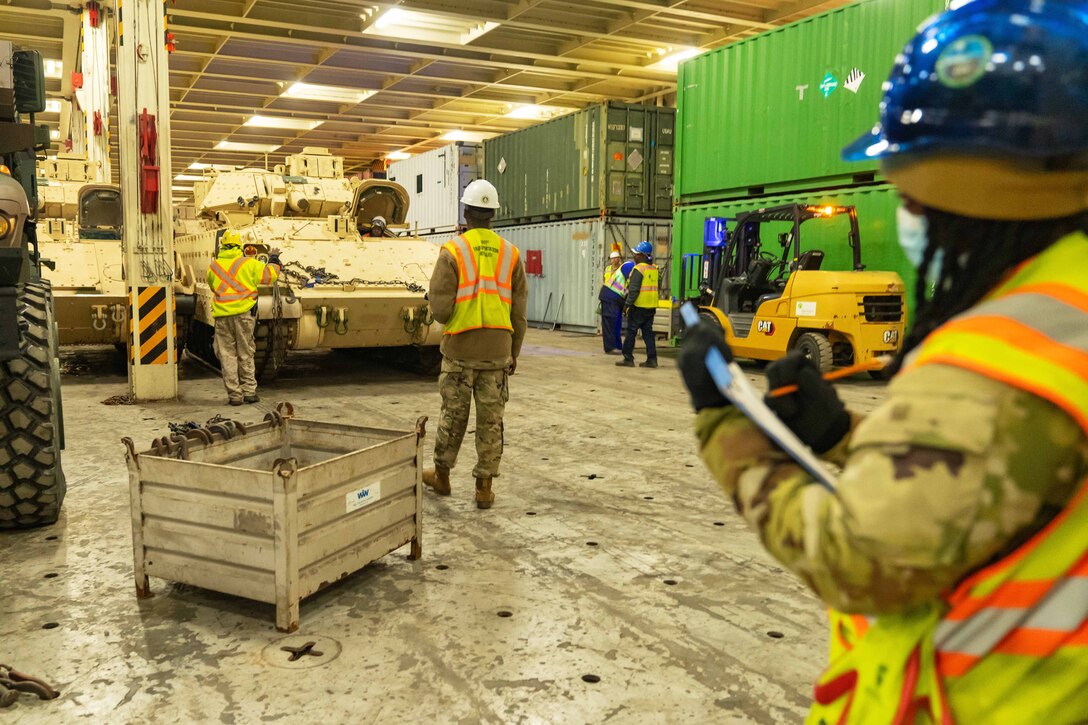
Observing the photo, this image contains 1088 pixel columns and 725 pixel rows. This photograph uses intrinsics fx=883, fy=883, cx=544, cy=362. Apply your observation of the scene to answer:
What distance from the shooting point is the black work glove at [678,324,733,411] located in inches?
42.5

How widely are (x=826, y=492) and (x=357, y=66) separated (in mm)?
18475

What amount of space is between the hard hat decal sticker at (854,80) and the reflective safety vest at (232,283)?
7.51 meters

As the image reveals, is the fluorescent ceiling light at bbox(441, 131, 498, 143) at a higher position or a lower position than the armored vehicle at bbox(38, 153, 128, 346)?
higher

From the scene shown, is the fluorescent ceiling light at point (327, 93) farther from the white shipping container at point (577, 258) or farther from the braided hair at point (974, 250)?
the braided hair at point (974, 250)

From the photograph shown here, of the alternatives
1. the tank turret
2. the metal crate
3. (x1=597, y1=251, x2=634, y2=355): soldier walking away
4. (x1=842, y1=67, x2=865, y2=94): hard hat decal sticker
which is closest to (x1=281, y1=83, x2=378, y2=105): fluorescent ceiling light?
the tank turret

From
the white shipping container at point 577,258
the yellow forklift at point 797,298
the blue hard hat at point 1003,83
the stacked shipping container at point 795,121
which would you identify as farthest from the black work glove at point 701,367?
the white shipping container at point 577,258

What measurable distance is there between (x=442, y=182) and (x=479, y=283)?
16.6m

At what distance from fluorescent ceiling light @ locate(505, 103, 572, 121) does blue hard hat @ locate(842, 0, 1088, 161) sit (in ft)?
71.9

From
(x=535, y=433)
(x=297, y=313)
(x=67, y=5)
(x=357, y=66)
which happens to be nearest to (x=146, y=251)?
(x=297, y=313)

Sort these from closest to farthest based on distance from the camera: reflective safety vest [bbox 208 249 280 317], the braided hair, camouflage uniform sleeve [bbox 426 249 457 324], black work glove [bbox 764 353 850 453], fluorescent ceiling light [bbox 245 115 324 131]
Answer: the braided hair, black work glove [bbox 764 353 850 453], camouflage uniform sleeve [bbox 426 249 457 324], reflective safety vest [bbox 208 249 280 317], fluorescent ceiling light [bbox 245 115 324 131]

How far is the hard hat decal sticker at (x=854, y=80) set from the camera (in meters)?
10.9

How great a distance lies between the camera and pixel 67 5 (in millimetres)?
14898

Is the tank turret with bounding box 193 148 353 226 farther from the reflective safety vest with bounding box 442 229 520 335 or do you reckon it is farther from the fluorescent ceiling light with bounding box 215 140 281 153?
the fluorescent ceiling light with bounding box 215 140 281 153

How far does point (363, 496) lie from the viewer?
360 centimetres
